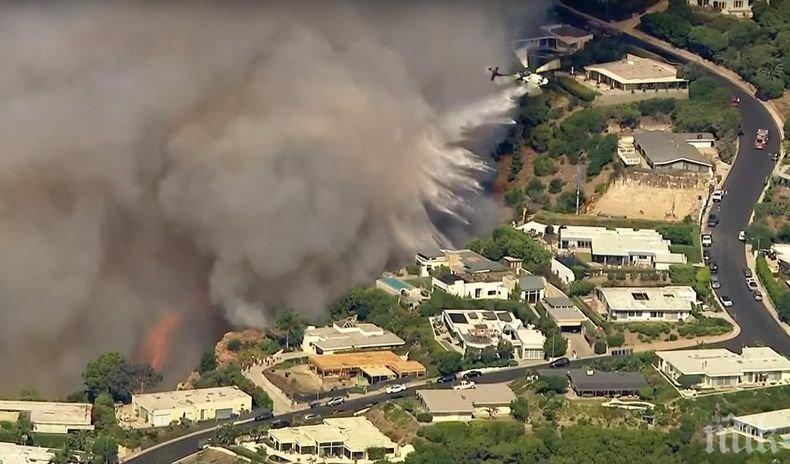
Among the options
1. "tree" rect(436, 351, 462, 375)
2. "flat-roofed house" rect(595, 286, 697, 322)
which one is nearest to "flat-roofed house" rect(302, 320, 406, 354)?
"tree" rect(436, 351, 462, 375)

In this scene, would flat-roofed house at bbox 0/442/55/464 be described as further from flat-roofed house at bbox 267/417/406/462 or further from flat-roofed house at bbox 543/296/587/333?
flat-roofed house at bbox 543/296/587/333

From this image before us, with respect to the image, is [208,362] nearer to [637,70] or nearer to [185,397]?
[185,397]

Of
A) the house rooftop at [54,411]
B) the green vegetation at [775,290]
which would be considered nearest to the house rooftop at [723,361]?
the green vegetation at [775,290]

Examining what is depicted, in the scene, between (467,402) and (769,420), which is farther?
(467,402)

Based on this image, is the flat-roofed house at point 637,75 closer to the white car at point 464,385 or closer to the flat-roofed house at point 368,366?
the flat-roofed house at point 368,366

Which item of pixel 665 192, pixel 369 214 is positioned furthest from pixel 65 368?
pixel 665 192

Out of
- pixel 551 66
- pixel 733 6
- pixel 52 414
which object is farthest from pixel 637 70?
pixel 52 414
